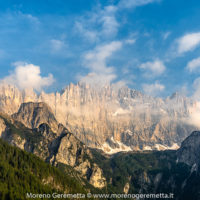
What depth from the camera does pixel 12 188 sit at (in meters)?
196

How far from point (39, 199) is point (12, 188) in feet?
Answer: 60.5

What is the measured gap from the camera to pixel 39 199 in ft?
655
